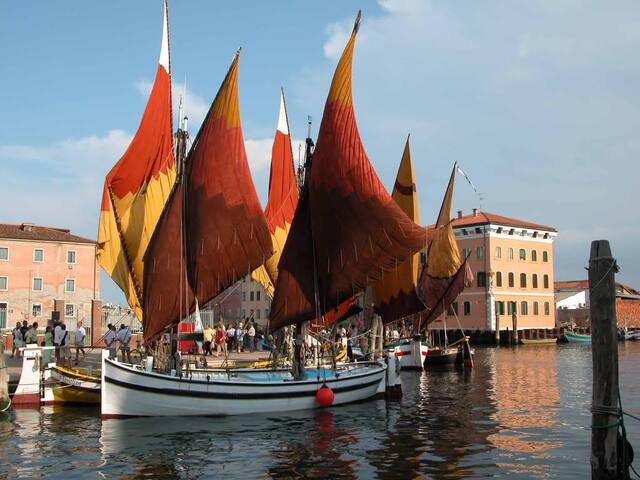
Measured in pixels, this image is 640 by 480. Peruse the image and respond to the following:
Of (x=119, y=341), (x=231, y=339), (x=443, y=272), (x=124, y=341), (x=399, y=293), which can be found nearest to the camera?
(x=124, y=341)

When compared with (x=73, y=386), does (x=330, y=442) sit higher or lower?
lower

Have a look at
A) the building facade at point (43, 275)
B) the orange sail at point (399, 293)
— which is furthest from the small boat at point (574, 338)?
the orange sail at point (399, 293)

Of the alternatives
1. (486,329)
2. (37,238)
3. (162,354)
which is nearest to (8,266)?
(37,238)

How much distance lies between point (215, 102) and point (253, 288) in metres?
85.6

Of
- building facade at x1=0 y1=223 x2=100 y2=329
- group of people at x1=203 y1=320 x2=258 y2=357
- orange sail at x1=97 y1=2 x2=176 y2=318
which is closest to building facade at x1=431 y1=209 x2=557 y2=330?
building facade at x1=0 y1=223 x2=100 y2=329

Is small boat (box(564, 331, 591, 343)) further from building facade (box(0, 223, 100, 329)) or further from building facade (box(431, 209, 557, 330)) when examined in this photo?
building facade (box(0, 223, 100, 329))

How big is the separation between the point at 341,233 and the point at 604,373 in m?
13.2

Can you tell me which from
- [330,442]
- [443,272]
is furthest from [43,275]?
[330,442]

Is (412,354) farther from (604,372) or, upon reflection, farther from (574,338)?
(574,338)

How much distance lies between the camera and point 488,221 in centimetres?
7312

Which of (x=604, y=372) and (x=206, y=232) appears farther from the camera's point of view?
(x=206, y=232)

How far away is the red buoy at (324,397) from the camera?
21672mm

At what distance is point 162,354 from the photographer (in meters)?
21.6

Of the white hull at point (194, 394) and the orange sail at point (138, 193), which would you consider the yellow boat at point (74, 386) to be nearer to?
the white hull at point (194, 394)
